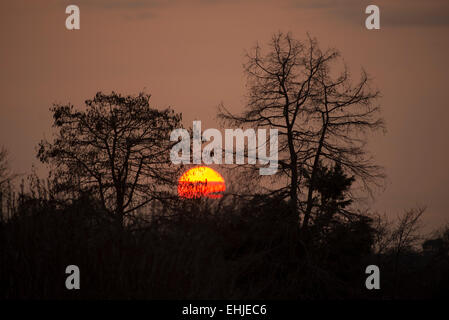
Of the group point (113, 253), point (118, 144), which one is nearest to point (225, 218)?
point (113, 253)

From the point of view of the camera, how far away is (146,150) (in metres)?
44.1

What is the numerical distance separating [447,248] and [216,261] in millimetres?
28782

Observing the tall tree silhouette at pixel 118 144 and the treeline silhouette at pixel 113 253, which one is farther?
the tall tree silhouette at pixel 118 144

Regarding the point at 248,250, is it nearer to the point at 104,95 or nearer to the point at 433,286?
the point at 433,286

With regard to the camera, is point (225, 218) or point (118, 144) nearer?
point (225, 218)

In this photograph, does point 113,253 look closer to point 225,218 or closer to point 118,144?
point 225,218

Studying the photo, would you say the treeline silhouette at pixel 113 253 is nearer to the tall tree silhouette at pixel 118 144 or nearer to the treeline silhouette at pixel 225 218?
the treeline silhouette at pixel 225 218

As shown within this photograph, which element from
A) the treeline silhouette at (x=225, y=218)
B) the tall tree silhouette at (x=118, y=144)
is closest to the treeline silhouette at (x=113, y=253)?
the treeline silhouette at (x=225, y=218)

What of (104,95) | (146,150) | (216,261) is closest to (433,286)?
(146,150)

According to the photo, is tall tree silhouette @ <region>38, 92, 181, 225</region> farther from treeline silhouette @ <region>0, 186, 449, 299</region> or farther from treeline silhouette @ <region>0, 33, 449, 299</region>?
treeline silhouette @ <region>0, 186, 449, 299</region>

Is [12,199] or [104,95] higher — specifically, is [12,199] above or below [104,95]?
below

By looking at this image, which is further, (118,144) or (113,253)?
(118,144)

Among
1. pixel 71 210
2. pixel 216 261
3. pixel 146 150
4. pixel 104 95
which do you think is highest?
pixel 104 95
